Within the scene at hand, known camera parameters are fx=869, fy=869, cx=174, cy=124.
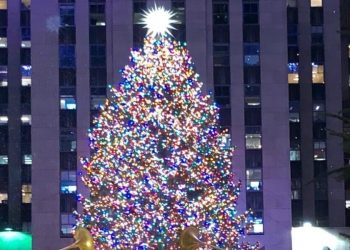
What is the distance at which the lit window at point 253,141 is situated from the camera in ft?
124

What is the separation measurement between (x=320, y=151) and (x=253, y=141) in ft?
37.1

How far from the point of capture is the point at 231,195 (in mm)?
26719

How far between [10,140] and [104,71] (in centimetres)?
1502

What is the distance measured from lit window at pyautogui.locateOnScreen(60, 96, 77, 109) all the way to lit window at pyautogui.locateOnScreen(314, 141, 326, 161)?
53.8 ft

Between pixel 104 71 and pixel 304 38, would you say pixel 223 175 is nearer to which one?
pixel 104 71

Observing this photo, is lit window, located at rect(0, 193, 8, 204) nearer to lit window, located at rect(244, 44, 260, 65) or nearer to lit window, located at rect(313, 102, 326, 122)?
lit window, located at rect(313, 102, 326, 122)

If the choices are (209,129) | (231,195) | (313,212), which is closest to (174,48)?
(209,129)

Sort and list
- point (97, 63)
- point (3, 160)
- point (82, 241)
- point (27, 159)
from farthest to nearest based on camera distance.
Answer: point (3, 160) → point (27, 159) → point (97, 63) → point (82, 241)

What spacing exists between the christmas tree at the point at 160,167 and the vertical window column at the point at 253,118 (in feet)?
36.0

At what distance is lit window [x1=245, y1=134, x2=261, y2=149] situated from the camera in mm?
37906

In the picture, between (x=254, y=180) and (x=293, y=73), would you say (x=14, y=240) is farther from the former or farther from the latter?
(x=293, y=73)

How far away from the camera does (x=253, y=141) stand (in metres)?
38.0

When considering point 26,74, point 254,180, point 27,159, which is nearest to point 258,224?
point 254,180

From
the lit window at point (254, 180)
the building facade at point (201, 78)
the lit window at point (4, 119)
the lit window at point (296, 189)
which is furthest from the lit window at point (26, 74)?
the lit window at point (254, 180)
